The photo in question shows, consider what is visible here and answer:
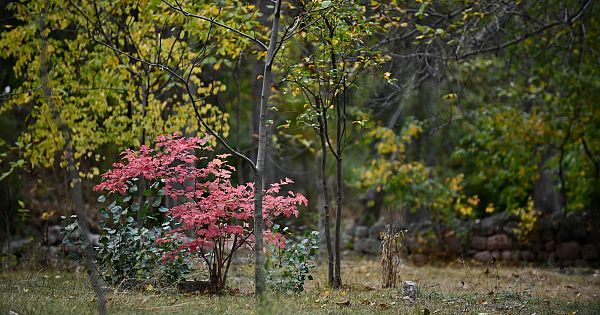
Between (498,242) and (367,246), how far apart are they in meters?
3.32

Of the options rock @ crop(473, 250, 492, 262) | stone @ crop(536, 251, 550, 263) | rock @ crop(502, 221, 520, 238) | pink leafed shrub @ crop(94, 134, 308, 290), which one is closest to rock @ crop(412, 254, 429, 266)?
rock @ crop(473, 250, 492, 262)

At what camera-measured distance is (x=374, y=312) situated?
5840 mm

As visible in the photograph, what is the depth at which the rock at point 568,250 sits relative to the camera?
12.9 m

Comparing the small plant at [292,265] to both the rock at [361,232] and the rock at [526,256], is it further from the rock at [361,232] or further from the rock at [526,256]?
the rock at [361,232]

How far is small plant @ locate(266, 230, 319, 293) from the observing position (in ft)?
22.7

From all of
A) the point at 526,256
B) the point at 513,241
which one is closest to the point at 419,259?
the point at 513,241

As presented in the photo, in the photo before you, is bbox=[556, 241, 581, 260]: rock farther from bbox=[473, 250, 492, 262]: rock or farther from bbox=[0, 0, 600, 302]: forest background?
bbox=[473, 250, 492, 262]: rock

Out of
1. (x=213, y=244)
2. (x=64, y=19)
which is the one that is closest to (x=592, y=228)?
(x=213, y=244)

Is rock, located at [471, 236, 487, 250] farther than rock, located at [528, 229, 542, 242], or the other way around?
rock, located at [471, 236, 487, 250]

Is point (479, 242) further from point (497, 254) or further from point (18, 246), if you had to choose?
point (18, 246)

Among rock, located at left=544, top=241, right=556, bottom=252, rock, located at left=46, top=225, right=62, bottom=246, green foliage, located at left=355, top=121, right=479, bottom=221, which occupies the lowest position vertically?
rock, located at left=544, top=241, right=556, bottom=252

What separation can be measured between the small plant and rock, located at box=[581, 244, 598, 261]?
7925 millimetres

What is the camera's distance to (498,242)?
13805 mm

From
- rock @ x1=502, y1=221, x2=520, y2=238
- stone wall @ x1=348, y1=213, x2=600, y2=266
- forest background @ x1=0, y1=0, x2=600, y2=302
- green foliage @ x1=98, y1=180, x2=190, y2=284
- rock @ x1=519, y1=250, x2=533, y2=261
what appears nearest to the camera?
green foliage @ x1=98, y1=180, x2=190, y2=284
